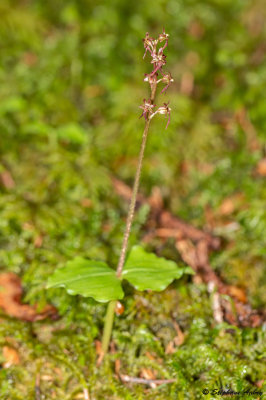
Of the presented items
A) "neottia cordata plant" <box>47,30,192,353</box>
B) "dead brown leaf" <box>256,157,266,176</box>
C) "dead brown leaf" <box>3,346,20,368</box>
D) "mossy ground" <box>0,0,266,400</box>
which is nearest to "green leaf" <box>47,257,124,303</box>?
"neottia cordata plant" <box>47,30,192,353</box>

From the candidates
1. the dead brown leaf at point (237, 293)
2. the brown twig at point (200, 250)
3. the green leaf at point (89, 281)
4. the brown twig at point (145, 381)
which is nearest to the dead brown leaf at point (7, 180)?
the brown twig at point (200, 250)

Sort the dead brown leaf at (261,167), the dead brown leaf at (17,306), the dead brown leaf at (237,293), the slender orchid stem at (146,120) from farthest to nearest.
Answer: the dead brown leaf at (261,167), the dead brown leaf at (237,293), the dead brown leaf at (17,306), the slender orchid stem at (146,120)

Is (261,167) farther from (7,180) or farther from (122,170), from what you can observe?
(7,180)

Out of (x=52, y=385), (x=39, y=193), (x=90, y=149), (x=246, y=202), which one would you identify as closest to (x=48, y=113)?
(x=90, y=149)

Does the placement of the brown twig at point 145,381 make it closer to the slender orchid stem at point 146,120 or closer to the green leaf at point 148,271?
the slender orchid stem at point 146,120

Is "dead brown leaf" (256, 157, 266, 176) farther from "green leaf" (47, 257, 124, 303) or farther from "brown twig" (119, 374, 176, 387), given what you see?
"brown twig" (119, 374, 176, 387)

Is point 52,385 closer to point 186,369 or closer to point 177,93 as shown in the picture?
point 186,369
